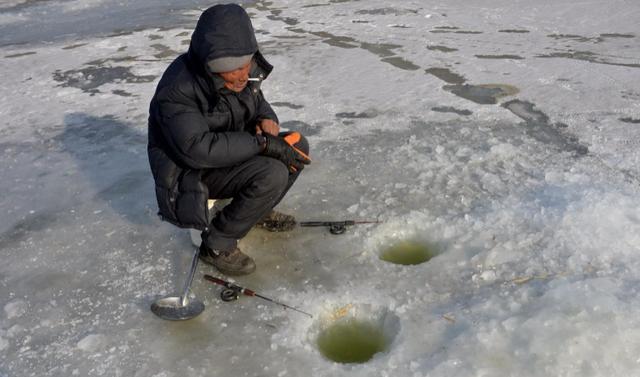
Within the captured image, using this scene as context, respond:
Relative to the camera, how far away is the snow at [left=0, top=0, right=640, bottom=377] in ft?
9.00

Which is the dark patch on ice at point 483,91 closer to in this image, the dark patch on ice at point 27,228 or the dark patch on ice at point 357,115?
the dark patch on ice at point 357,115

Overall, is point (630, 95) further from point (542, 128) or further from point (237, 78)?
point (237, 78)

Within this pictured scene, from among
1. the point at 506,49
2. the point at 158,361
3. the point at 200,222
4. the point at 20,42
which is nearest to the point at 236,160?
the point at 200,222

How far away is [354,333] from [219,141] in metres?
1.33

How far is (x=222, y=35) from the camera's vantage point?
283 cm

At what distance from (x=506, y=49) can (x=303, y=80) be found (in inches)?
124

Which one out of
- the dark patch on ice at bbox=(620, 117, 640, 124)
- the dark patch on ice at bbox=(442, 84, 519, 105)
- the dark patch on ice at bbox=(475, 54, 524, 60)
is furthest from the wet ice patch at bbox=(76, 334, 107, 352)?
the dark patch on ice at bbox=(475, 54, 524, 60)

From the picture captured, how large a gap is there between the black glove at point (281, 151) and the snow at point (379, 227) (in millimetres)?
601

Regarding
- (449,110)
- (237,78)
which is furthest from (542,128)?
(237,78)

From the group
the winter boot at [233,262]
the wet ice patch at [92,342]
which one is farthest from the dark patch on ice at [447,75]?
the wet ice patch at [92,342]

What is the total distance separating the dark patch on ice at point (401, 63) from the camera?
24.4 feet

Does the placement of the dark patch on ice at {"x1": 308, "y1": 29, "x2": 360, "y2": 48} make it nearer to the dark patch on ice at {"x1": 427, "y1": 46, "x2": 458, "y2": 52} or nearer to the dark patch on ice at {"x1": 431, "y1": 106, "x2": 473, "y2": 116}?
the dark patch on ice at {"x1": 427, "y1": 46, "x2": 458, "y2": 52}

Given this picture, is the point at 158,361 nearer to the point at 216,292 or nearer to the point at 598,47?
the point at 216,292

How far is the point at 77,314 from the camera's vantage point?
3180 millimetres
